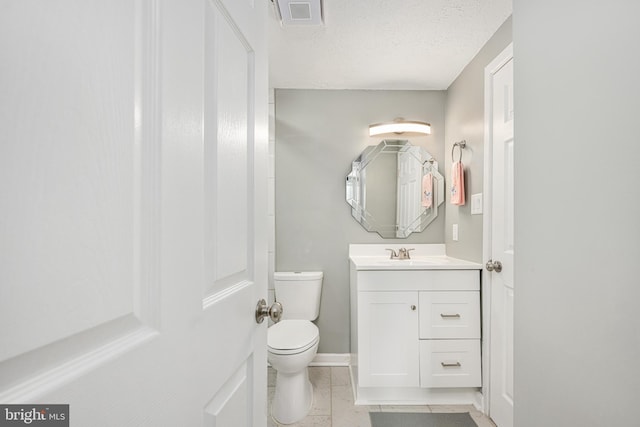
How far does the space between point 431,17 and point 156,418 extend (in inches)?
84.2

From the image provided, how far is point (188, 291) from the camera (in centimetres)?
51

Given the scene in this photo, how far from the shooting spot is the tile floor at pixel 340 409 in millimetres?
1916

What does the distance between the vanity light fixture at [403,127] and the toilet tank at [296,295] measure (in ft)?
4.45

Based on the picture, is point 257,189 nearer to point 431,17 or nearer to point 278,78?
point 431,17

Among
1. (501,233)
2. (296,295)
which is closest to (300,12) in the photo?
(501,233)

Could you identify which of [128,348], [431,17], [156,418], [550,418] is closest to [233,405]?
[156,418]

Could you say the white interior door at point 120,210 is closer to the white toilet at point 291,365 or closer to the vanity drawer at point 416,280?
the white toilet at point 291,365

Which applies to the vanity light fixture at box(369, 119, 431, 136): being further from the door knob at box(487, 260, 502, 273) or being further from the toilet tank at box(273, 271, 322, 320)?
the toilet tank at box(273, 271, 322, 320)

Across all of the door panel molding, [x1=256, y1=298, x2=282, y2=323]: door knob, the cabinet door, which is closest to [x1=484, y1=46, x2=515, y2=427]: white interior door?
the cabinet door

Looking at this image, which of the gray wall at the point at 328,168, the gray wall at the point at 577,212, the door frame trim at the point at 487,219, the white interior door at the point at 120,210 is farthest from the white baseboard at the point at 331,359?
the white interior door at the point at 120,210

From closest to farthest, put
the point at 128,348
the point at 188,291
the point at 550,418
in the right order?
the point at 128,348 → the point at 188,291 → the point at 550,418

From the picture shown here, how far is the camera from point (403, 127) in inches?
105

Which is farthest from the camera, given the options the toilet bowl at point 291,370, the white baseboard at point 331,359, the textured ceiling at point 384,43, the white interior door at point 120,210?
the white baseboard at point 331,359

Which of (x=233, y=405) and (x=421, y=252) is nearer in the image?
(x=233, y=405)
